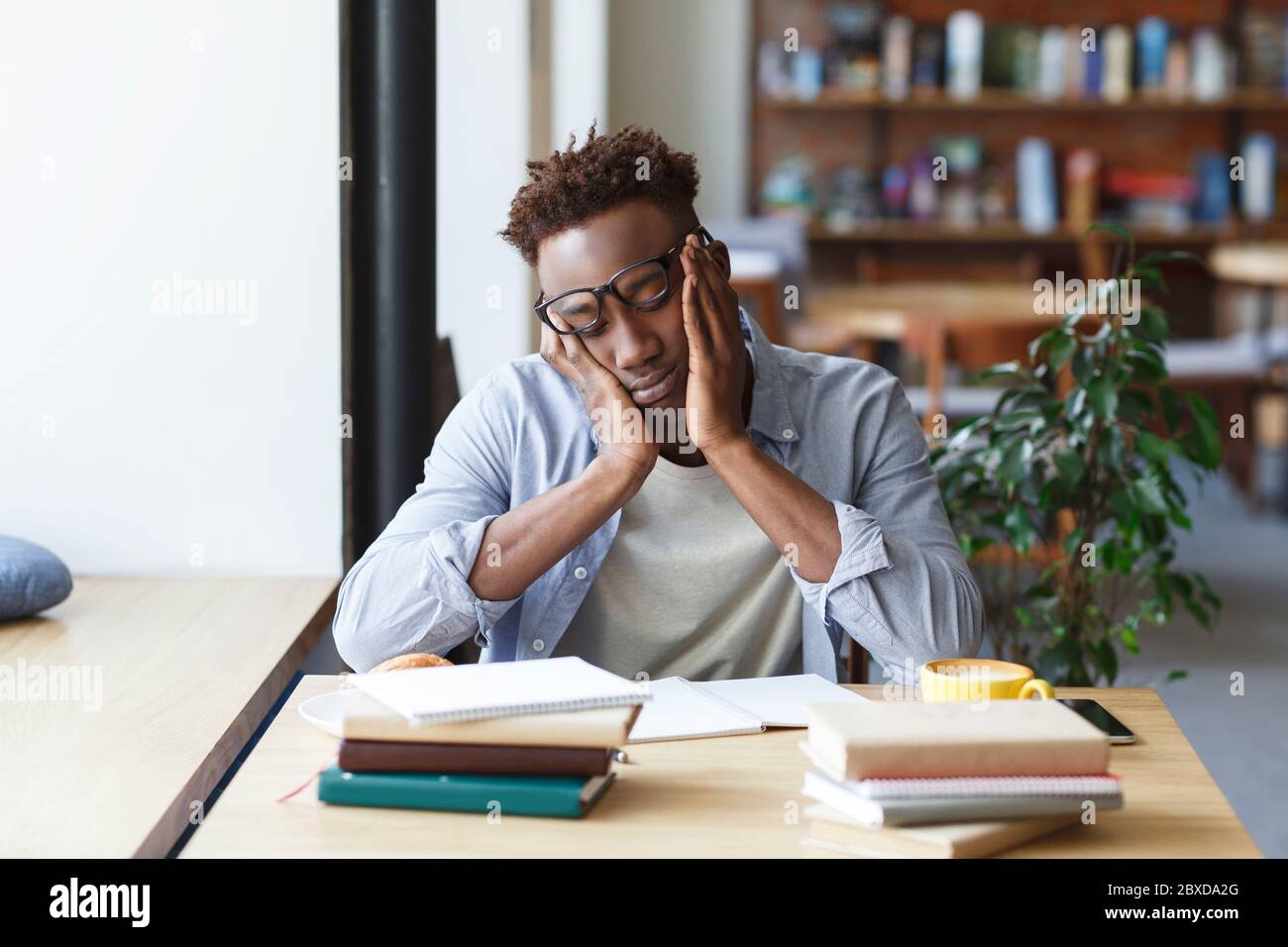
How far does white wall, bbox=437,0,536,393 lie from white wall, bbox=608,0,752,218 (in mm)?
2880

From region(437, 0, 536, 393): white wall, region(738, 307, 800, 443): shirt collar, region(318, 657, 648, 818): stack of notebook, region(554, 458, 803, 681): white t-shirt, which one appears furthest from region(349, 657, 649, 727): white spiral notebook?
region(437, 0, 536, 393): white wall

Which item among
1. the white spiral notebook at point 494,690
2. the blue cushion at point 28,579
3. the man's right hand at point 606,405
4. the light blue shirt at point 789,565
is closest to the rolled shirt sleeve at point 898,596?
the light blue shirt at point 789,565

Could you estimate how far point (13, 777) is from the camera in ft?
4.43

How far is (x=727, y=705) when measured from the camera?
4.55 ft

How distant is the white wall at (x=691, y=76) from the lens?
21.4ft

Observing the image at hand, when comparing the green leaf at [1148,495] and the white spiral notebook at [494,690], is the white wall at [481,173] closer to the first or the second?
the green leaf at [1148,495]

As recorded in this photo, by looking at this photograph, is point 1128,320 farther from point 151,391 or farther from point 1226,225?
point 1226,225

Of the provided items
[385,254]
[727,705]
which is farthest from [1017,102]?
[727,705]

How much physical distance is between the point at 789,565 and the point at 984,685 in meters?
0.40

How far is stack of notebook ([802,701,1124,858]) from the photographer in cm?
104

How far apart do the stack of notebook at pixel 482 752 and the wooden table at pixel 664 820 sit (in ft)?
0.04
